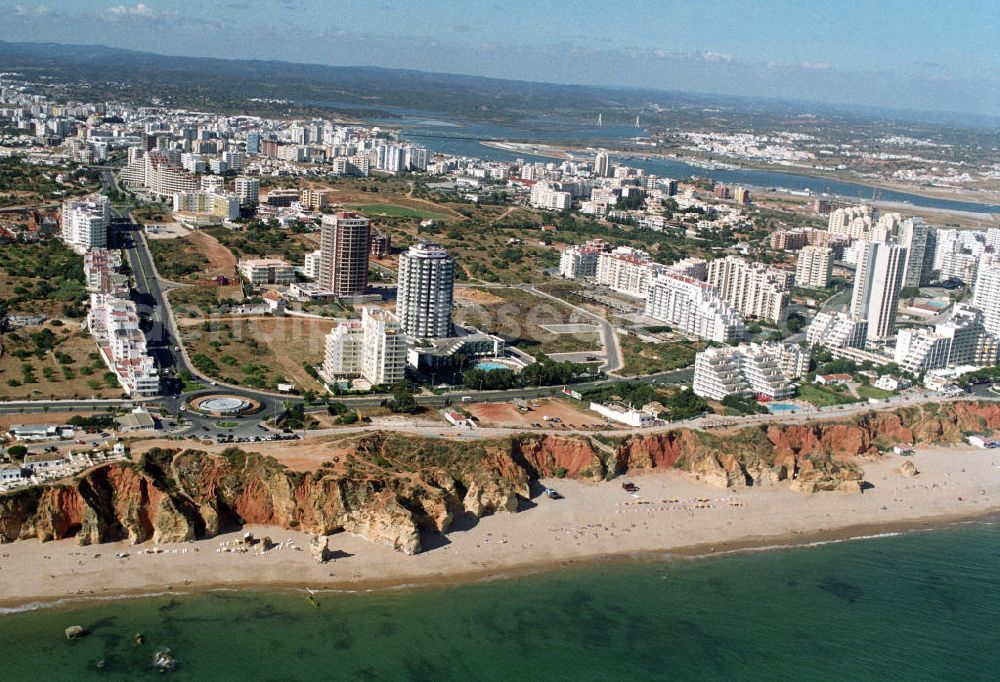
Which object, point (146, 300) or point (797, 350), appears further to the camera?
point (146, 300)

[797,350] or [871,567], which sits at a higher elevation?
[797,350]

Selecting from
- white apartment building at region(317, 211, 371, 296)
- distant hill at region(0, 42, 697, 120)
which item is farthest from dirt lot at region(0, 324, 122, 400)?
distant hill at region(0, 42, 697, 120)

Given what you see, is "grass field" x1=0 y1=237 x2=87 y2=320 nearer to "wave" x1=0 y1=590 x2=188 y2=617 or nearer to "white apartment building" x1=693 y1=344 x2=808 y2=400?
"wave" x1=0 y1=590 x2=188 y2=617

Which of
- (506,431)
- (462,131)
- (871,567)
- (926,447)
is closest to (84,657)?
(506,431)

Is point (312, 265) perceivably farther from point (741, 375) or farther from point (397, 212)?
point (741, 375)

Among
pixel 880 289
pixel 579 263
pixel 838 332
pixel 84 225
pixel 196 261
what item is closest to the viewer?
pixel 838 332

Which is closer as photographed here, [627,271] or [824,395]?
[824,395]

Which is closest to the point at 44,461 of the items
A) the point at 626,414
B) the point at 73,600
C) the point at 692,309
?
the point at 73,600

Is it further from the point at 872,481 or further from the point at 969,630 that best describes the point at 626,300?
the point at 969,630
